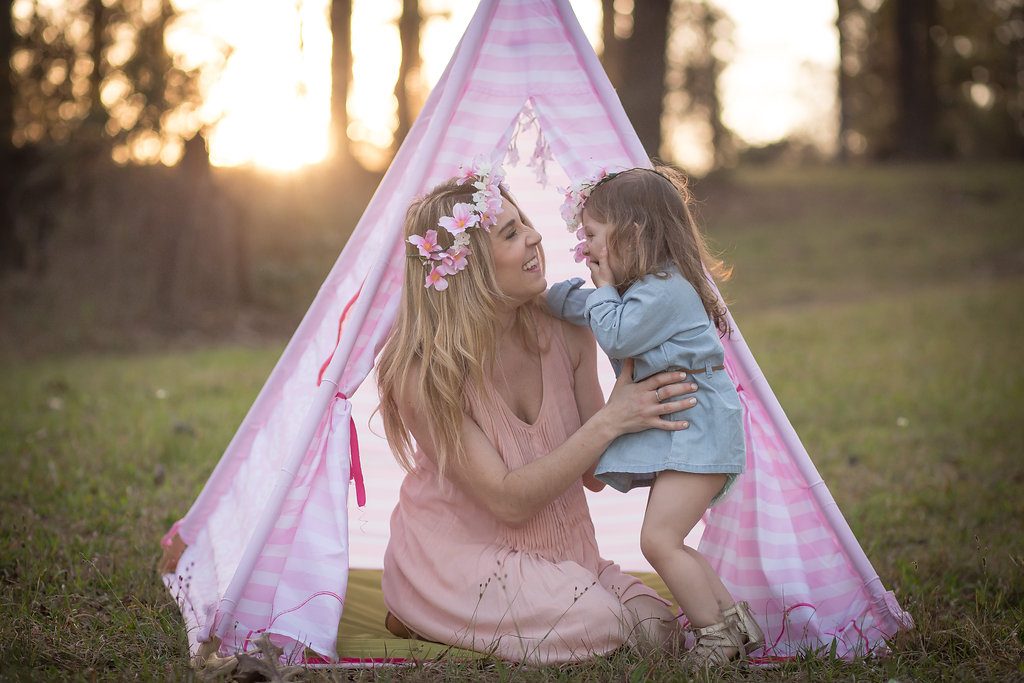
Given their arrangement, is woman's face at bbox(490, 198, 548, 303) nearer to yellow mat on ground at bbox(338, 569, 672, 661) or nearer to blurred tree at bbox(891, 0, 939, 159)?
yellow mat on ground at bbox(338, 569, 672, 661)

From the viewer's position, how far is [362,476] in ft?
10.7

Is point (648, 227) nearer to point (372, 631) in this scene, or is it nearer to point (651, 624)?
point (651, 624)

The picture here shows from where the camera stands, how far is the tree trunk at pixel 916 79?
65.9ft

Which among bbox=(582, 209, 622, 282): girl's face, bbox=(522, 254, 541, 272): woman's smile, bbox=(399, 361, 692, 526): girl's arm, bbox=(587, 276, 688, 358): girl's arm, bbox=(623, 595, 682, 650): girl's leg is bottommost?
bbox=(623, 595, 682, 650): girl's leg

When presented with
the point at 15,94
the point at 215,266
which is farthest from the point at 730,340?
the point at 15,94

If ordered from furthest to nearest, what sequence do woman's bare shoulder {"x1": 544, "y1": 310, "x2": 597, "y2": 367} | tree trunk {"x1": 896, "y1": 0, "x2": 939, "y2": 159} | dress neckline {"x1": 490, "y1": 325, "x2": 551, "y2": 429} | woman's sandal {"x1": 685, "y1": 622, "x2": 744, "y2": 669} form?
tree trunk {"x1": 896, "y1": 0, "x2": 939, "y2": 159} → woman's bare shoulder {"x1": 544, "y1": 310, "x2": 597, "y2": 367} → dress neckline {"x1": 490, "y1": 325, "x2": 551, "y2": 429} → woman's sandal {"x1": 685, "y1": 622, "x2": 744, "y2": 669}

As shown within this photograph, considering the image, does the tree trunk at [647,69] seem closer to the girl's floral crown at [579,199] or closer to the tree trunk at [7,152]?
the tree trunk at [7,152]

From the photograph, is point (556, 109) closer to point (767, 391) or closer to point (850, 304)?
point (767, 391)

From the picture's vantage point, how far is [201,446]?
564cm

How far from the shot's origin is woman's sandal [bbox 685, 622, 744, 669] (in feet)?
9.05

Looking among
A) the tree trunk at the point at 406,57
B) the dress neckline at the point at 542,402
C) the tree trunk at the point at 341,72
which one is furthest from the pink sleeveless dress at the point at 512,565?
the tree trunk at the point at 406,57

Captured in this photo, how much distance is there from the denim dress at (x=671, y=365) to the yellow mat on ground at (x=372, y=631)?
2.64 ft

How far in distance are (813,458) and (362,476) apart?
10.8ft

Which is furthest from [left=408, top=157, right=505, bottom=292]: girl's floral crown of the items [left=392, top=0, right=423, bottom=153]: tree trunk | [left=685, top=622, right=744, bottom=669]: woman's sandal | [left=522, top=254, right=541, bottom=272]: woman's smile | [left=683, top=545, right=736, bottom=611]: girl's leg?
[left=392, top=0, right=423, bottom=153]: tree trunk
